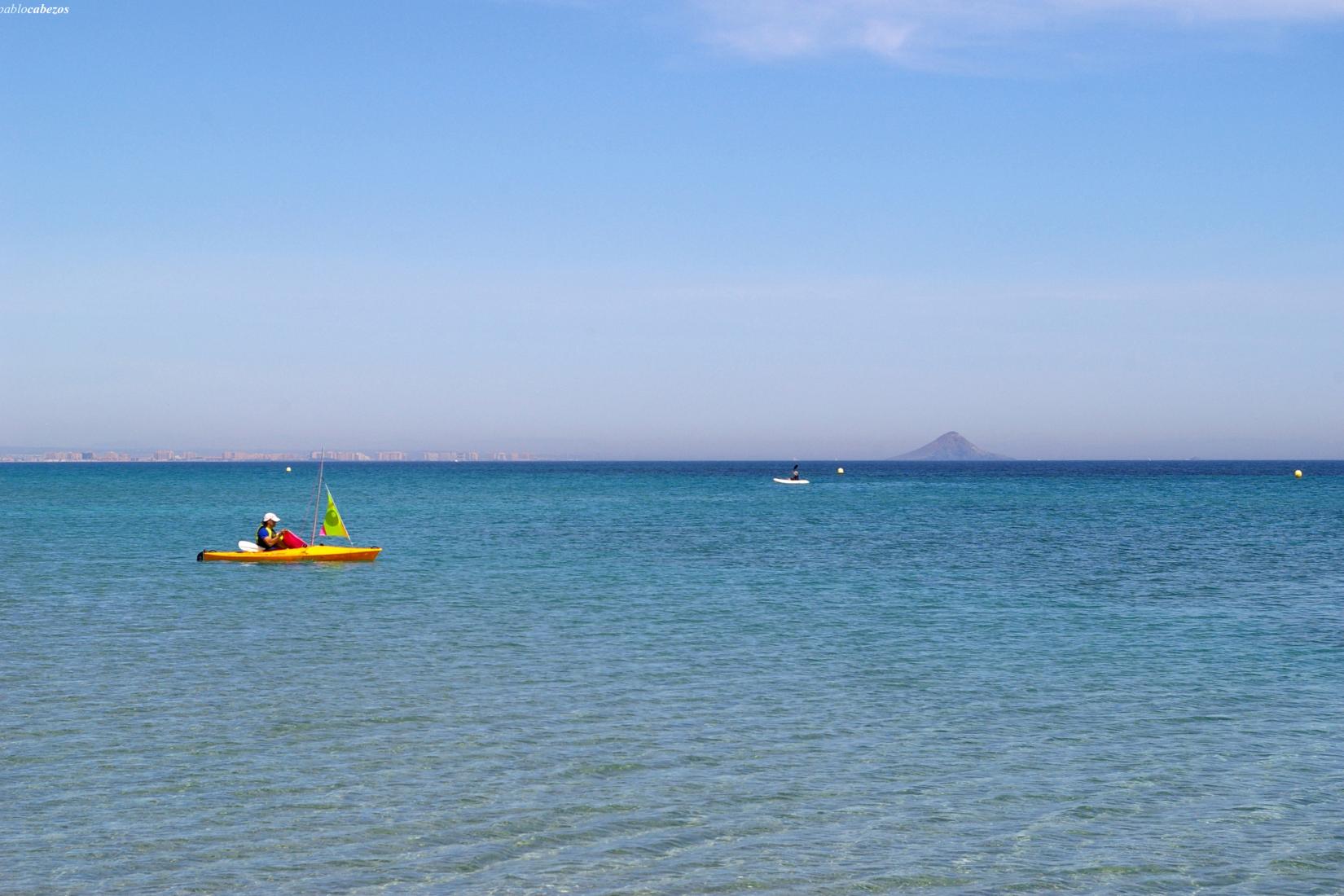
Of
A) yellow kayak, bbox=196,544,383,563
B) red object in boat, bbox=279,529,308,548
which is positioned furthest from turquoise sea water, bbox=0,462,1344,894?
red object in boat, bbox=279,529,308,548

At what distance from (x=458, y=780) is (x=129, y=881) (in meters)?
4.88

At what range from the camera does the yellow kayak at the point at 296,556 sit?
52.0m

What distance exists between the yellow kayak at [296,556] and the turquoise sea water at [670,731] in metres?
4.15

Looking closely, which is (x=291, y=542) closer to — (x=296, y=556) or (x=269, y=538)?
(x=296, y=556)

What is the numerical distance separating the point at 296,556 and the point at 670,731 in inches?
1391

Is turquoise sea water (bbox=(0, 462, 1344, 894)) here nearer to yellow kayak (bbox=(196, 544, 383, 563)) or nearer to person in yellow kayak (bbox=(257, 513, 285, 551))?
yellow kayak (bbox=(196, 544, 383, 563))

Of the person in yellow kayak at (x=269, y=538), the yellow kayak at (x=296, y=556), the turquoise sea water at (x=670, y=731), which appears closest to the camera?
the turquoise sea water at (x=670, y=731)

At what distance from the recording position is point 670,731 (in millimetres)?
20516

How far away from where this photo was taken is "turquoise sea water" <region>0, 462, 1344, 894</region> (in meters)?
14.2

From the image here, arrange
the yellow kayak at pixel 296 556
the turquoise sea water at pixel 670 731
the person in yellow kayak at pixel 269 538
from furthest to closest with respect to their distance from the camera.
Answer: the person in yellow kayak at pixel 269 538
the yellow kayak at pixel 296 556
the turquoise sea water at pixel 670 731

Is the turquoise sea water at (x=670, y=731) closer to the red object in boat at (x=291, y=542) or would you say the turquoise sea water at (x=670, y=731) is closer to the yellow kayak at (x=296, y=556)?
the yellow kayak at (x=296, y=556)

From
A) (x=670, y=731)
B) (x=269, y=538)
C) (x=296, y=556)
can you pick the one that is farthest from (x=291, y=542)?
(x=670, y=731)

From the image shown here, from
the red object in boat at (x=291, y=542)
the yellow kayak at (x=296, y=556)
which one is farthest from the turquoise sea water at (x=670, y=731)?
the red object in boat at (x=291, y=542)

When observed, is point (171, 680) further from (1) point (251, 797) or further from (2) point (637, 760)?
(2) point (637, 760)
